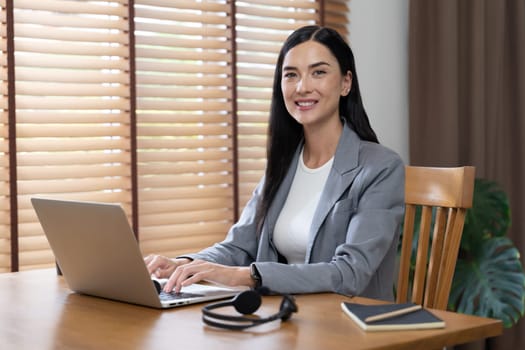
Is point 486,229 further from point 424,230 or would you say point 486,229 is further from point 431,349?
point 431,349

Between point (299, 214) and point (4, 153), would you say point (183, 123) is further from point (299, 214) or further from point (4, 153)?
point (299, 214)

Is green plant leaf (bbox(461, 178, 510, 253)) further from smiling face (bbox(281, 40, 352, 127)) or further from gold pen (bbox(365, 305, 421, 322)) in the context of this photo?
gold pen (bbox(365, 305, 421, 322))

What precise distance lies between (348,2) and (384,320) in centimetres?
272

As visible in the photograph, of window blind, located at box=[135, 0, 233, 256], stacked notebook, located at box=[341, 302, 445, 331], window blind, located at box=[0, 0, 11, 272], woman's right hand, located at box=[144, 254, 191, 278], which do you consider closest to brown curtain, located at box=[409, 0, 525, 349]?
window blind, located at box=[135, 0, 233, 256]

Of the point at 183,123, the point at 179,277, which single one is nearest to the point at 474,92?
the point at 183,123

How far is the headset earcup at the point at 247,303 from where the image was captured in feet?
4.99

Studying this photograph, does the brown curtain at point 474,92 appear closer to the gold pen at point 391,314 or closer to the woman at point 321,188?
the woman at point 321,188

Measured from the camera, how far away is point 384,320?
4.74ft

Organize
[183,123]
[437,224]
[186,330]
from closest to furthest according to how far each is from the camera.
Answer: [186,330]
[437,224]
[183,123]

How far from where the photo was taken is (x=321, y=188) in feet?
7.50

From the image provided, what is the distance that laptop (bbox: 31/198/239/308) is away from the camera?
5.21ft

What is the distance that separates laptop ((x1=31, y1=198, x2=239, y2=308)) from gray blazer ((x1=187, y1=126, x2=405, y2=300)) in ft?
0.60

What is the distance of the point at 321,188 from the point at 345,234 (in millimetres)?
187

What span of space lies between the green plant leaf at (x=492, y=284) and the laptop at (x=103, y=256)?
2155 mm
